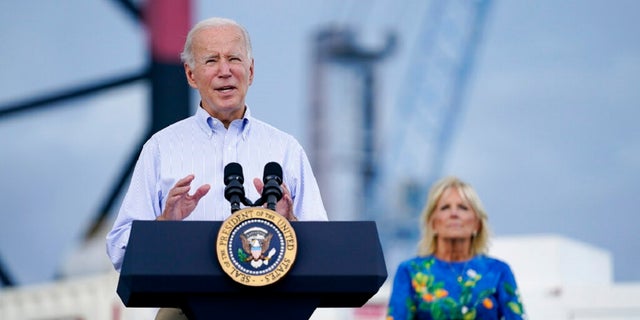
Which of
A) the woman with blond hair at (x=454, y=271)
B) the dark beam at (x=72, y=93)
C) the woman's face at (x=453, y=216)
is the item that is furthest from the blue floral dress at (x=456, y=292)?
the dark beam at (x=72, y=93)

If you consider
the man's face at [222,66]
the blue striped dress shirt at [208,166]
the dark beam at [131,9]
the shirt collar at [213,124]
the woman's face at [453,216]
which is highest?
the man's face at [222,66]

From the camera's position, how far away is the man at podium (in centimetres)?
473

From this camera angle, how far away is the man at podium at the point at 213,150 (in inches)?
186

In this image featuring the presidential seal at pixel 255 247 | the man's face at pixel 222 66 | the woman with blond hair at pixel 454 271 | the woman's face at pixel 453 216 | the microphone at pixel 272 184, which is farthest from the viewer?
the woman's face at pixel 453 216

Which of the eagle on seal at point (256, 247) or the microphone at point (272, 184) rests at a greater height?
the microphone at point (272, 184)

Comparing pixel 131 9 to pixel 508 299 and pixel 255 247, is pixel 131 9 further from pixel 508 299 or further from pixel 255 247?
pixel 255 247

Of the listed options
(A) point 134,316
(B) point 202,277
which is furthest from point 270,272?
(A) point 134,316

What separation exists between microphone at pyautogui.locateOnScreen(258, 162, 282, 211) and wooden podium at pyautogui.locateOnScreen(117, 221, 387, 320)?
11 centimetres

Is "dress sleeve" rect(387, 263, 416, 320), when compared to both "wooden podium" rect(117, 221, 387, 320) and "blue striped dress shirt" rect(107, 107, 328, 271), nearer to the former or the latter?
"blue striped dress shirt" rect(107, 107, 328, 271)

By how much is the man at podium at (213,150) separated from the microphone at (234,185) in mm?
179

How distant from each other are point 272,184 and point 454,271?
344 cm

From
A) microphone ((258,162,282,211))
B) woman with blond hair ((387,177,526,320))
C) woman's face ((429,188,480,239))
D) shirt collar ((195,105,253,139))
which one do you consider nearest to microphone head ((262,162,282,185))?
microphone ((258,162,282,211))

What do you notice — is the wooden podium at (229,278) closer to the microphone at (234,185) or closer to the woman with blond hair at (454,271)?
the microphone at (234,185)

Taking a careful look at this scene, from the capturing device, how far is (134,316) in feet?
102
